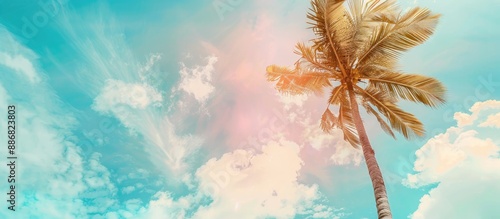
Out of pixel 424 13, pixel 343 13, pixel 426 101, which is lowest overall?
pixel 426 101

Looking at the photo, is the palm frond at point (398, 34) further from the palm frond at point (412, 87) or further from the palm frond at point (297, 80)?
the palm frond at point (297, 80)

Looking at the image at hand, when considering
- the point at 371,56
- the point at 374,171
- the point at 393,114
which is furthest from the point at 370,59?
the point at 374,171

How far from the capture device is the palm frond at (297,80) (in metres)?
12.5

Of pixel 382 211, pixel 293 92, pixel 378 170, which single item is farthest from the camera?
pixel 293 92

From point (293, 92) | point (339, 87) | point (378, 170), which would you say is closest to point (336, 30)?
point (339, 87)

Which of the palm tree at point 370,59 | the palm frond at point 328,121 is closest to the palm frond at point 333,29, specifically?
the palm tree at point 370,59

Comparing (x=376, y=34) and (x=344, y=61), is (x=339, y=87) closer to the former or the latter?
(x=344, y=61)

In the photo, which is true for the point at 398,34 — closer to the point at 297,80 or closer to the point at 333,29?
the point at 333,29

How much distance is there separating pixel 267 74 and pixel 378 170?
579 centimetres

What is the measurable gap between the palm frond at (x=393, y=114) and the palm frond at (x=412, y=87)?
302 millimetres

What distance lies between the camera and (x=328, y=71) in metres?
12.2

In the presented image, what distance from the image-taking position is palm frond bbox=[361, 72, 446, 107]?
11.0 m

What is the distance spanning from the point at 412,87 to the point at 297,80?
13.1 feet

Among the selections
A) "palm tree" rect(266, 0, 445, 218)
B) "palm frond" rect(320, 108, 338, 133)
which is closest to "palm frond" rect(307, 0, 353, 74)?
"palm tree" rect(266, 0, 445, 218)
